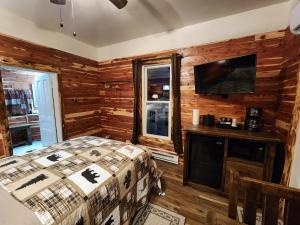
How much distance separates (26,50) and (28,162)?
198cm

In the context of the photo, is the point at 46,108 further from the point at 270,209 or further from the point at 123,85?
the point at 270,209

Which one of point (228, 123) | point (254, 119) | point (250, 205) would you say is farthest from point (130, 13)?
point (250, 205)

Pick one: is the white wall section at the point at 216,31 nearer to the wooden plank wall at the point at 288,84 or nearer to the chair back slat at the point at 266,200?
the wooden plank wall at the point at 288,84

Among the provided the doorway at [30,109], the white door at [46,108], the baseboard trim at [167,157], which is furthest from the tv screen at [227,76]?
the white door at [46,108]

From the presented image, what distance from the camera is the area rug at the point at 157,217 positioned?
157cm

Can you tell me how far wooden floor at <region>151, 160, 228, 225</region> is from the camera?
1696mm

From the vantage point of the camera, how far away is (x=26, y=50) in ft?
7.73

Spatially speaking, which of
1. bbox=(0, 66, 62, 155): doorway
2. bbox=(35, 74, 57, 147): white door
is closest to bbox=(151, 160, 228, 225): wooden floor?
bbox=(0, 66, 62, 155): doorway

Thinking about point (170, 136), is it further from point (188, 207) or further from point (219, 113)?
point (188, 207)

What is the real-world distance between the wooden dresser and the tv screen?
612 millimetres

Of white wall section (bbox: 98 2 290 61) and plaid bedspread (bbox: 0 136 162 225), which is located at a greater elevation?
white wall section (bbox: 98 2 290 61)

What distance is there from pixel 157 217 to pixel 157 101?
2.07 metres

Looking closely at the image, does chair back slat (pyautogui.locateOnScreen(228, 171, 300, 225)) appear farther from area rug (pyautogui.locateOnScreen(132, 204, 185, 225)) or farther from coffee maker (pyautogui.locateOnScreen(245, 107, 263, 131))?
coffee maker (pyautogui.locateOnScreen(245, 107, 263, 131))

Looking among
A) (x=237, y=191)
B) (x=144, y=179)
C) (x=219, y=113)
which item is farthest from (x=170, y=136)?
(x=237, y=191)
